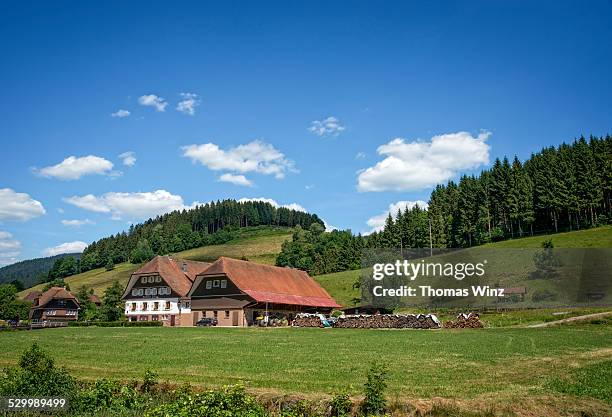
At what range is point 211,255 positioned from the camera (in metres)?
161

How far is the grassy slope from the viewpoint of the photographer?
498 ft

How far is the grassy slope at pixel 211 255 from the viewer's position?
498 ft

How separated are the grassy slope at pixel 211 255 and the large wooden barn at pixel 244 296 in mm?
71771

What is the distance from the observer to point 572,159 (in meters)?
110

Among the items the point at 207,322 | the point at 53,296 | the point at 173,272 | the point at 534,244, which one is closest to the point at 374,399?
the point at 207,322

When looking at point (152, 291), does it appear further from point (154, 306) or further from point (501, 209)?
point (501, 209)

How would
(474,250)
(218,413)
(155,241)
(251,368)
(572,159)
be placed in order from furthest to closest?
(155,241) < (572,159) < (474,250) < (251,368) < (218,413)

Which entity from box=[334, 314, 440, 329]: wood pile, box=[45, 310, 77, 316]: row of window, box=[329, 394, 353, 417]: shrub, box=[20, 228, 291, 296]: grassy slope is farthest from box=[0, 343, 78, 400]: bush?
box=[20, 228, 291, 296]: grassy slope

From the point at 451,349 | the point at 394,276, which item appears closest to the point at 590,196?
the point at 394,276

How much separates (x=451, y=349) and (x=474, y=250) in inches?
3021

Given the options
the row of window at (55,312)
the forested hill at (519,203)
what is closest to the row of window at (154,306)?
the row of window at (55,312)

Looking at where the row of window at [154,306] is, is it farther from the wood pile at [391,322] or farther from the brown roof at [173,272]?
the wood pile at [391,322]

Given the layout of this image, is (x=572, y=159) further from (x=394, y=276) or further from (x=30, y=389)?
(x=30, y=389)

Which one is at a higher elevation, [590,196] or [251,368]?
[590,196]
